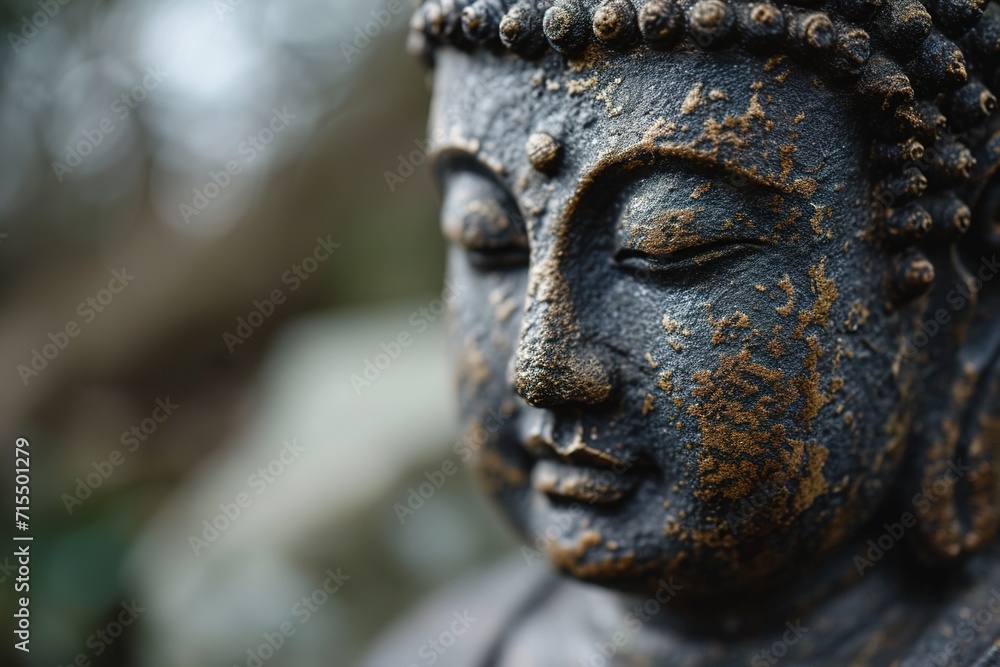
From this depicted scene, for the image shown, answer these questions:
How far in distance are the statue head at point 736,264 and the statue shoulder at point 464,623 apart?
0.43m

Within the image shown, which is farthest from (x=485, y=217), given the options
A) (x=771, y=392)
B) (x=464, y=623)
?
(x=464, y=623)

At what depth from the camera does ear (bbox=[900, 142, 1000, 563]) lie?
104cm

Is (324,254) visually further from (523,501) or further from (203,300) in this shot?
(523,501)

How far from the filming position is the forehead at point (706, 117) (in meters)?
0.90

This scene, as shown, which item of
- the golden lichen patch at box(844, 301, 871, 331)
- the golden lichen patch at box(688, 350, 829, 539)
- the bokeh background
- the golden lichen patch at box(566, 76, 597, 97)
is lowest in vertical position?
the bokeh background

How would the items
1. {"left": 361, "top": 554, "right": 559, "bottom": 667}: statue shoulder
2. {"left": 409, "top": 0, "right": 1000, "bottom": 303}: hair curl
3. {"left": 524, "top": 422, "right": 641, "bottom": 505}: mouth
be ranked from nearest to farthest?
{"left": 409, "top": 0, "right": 1000, "bottom": 303}: hair curl, {"left": 524, "top": 422, "right": 641, "bottom": 505}: mouth, {"left": 361, "top": 554, "right": 559, "bottom": 667}: statue shoulder

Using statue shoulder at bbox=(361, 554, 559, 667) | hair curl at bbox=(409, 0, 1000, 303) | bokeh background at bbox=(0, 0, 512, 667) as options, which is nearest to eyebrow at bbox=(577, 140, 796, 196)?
hair curl at bbox=(409, 0, 1000, 303)

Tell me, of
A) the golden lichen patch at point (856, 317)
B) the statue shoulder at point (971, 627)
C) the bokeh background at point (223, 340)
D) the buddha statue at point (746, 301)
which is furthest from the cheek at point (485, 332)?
the bokeh background at point (223, 340)

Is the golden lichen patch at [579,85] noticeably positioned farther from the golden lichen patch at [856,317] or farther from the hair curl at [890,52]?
the golden lichen patch at [856,317]

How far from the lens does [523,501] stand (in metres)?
1.15

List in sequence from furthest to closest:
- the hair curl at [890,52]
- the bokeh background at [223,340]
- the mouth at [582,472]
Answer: the bokeh background at [223,340], the mouth at [582,472], the hair curl at [890,52]

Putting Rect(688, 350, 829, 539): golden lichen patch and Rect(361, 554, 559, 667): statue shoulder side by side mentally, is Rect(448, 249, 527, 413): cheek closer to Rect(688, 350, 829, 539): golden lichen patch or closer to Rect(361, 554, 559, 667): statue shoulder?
Rect(688, 350, 829, 539): golden lichen patch

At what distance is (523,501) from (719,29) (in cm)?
63

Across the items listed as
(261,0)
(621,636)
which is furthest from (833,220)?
(261,0)
